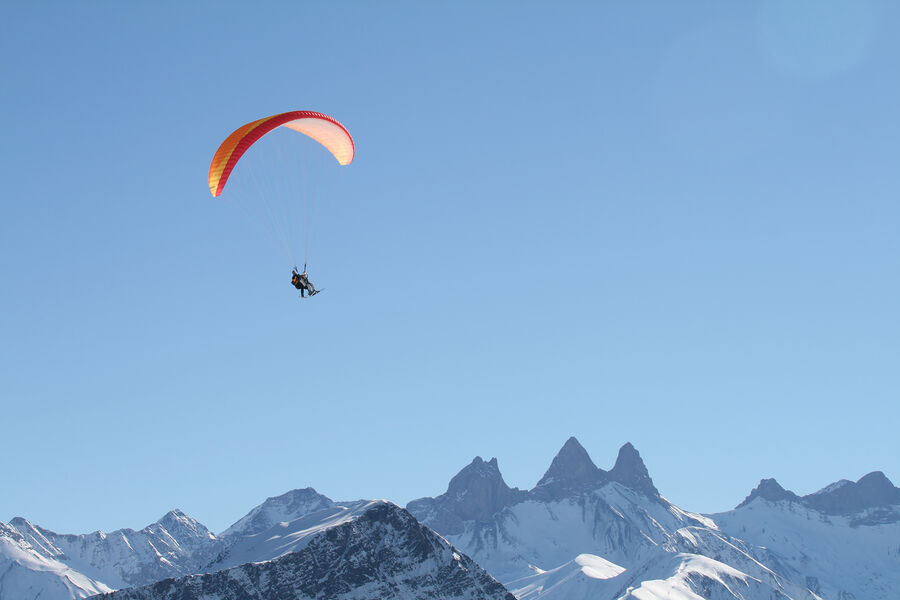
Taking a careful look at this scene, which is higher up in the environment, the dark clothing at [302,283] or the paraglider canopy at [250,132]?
the paraglider canopy at [250,132]

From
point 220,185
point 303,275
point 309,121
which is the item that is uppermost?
point 309,121

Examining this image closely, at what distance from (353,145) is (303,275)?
1330 centimetres

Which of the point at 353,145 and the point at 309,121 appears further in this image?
the point at 353,145

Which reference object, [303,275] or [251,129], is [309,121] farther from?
[303,275]

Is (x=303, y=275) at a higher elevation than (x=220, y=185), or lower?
lower

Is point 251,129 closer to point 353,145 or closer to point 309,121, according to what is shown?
point 309,121

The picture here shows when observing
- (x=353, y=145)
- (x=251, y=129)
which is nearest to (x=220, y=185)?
(x=251, y=129)

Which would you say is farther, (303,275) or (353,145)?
(353,145)

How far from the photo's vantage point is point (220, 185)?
3174 inches

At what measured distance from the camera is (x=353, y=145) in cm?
8788

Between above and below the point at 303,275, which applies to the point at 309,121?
above

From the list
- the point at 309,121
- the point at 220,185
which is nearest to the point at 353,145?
the point at 309,121

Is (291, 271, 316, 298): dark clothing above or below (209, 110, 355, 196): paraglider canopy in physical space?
below

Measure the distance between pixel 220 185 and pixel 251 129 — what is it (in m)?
5.22
